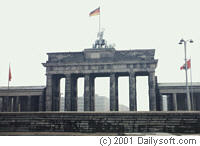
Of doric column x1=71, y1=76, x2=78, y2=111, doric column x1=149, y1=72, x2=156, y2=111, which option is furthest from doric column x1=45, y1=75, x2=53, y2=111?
doric column x1=149, y1=72, x2=156, y2=111

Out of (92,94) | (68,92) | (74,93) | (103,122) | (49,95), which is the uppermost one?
(68,92)

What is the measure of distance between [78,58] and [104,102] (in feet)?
447

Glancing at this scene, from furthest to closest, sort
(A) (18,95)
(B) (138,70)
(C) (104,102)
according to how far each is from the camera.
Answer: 1. (C) (104,102)
2. (A) (18,95)
3. (B) (138,70)

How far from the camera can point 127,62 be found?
149 feet

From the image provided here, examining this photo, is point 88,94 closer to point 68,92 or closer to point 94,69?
point 68,92

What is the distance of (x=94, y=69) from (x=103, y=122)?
22.7 metres

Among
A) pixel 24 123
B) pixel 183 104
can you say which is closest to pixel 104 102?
pixel 183 104

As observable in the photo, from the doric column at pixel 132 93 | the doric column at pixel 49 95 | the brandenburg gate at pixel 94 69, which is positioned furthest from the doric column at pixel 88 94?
the doric column at pixel 132 93

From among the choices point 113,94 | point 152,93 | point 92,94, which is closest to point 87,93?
point 92,94

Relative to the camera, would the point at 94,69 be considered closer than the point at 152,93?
No

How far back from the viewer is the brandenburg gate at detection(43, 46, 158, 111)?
4497cm

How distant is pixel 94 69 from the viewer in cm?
4622

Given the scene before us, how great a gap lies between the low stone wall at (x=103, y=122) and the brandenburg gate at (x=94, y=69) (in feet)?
65.3

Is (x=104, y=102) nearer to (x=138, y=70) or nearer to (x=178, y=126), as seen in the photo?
(x=138, y=70)
